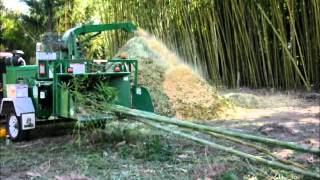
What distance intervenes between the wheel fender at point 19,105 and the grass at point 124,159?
409 millimetres

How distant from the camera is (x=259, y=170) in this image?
15.3 ft

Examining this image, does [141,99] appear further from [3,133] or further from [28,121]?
[3,133]

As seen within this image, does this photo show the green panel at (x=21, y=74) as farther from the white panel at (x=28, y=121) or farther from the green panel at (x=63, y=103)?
the green panel at (x=63, y=103)

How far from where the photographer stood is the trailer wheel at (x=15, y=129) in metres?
6.83

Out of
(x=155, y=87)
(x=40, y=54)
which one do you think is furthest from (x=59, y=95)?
(x=155, y=87)

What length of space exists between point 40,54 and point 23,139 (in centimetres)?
112

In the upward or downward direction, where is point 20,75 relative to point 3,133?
upward

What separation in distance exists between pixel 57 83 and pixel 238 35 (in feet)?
21.0

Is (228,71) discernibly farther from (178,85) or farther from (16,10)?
(16,10)

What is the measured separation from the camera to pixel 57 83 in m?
6.30

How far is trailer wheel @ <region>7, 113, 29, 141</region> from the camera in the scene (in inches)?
269

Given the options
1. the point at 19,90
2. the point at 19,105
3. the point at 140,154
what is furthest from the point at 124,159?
the point at 19,90

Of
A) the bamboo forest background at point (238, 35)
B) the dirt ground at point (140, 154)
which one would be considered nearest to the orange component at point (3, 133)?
the dirt ground at point (140, 154)

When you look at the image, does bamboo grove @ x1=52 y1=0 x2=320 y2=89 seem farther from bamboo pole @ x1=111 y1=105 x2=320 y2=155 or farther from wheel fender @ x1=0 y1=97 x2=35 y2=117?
bamboo pole @ x1=111 y1=105 x2=320 y2=155
